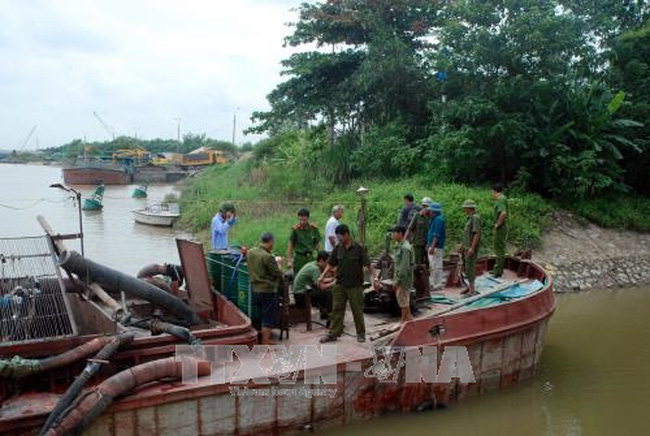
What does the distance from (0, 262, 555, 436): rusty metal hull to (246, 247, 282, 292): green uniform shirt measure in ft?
2.60

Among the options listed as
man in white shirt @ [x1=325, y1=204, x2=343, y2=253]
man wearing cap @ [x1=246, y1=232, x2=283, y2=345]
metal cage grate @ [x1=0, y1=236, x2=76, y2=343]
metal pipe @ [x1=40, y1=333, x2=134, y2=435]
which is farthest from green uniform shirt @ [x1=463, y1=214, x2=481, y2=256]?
metal cage grate @ [x1=0, y1=236, x2=76, y2=343]

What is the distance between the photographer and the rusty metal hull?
5.71m

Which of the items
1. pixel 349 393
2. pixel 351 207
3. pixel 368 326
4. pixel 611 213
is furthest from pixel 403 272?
pixel 611 213

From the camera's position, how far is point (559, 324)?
1192 centimetres

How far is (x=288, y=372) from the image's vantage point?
21.1ft

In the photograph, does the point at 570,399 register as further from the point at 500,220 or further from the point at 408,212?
the point at 408,212

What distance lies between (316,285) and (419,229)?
1.95 metres

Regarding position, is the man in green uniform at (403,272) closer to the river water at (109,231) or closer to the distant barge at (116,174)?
the river water at (109,231)

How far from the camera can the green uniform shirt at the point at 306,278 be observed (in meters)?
7.72

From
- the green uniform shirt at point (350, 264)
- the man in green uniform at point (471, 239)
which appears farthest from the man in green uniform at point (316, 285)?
the man in green uniform at point (471, 239)

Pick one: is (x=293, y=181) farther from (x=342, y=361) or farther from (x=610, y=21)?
(x=342, y=361)

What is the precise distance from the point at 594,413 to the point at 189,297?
5430 mm

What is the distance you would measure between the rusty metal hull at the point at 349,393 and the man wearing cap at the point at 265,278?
445 millimetres

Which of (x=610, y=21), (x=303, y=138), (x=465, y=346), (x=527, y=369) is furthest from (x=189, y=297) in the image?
(x=303, y=138)
